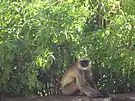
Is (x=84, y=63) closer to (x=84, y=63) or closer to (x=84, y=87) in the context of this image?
(x=84, y=63)

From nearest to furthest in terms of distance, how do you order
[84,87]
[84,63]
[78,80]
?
[84,63] < [84,87] < [78,80]

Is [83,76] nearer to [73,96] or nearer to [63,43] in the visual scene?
[73,96]

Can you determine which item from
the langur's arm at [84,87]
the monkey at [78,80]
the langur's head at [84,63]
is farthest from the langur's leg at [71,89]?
the langur's head at [84,63]

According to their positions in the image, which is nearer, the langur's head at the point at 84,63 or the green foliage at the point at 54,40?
the green foliage at the point at 54,40

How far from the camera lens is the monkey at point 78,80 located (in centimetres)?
609

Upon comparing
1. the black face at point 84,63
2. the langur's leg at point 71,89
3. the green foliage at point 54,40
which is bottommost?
the langur's leg at point 71,89

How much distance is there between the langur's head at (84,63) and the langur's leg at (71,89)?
0.36m

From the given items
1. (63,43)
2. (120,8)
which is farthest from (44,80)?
(120,8)

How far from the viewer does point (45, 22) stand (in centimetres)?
533

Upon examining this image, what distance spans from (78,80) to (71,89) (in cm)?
18

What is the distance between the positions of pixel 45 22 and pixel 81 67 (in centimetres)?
121

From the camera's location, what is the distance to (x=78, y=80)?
6.37 m

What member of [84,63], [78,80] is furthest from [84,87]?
[84,63]

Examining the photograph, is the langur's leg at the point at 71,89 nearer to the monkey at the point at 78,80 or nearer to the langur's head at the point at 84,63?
the monkey at the point at 78,80
